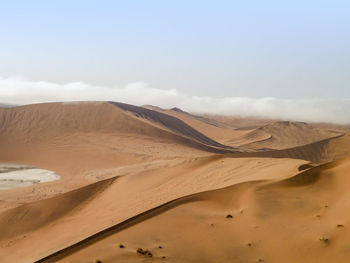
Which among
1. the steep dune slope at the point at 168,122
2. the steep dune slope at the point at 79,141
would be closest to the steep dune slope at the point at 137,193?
the steep dune slope at the point at 79,141

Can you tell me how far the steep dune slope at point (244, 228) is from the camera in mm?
4324

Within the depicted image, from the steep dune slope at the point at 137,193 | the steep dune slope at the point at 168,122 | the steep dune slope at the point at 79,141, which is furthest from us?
the steep dune slope at the point at 168,122

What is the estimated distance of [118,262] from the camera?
403 centimetres

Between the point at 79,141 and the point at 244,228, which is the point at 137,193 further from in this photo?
the point at 79,141

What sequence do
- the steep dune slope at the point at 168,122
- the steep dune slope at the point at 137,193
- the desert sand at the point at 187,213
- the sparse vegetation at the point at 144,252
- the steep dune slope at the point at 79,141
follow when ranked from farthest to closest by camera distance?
the steep dune slope at the point at 168,122 → the steep dune slope at the point at 79,141 → the steep dune slope at the point at 137,193 → the desert sand at the point at 187,213 → the sparse vegetation at the point at 144,252

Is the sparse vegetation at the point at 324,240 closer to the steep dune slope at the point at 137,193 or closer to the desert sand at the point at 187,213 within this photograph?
the desert sand at the point at 187,213

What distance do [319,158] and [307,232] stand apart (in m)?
19.0

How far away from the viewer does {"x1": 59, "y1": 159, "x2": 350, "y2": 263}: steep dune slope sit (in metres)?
4.32

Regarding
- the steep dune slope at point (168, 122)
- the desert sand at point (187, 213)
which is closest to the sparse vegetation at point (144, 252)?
the desert sand at point (187, 213)

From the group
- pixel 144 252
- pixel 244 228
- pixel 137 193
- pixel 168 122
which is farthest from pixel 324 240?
pixel 168 122

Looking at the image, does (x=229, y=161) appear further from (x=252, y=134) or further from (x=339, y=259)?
(x=252, y=134)

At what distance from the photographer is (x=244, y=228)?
516 cm

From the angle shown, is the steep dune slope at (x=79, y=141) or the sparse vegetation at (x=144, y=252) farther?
the steep dune slope at (x=79, y=141)

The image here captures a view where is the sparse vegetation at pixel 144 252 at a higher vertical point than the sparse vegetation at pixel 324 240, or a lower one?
lower
